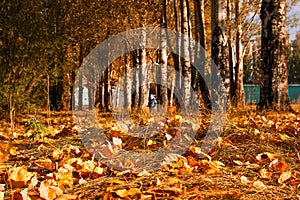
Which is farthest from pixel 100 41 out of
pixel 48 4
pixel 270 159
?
pixel 270 159

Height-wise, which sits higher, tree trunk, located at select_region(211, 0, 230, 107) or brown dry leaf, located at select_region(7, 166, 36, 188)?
tree trunk, located at select_region(211, 0, 230, 107)

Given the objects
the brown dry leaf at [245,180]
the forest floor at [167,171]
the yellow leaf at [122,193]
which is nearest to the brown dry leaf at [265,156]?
the forest floor at [167,171]

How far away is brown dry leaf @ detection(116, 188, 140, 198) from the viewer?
1859 mm

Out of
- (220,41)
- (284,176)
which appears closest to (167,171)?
(284,176)

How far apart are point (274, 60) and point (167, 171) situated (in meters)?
5.31

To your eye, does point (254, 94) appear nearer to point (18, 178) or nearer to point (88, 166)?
point (88, 166)

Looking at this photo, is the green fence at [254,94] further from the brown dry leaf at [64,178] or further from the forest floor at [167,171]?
the brown dry leaf at [64,178]

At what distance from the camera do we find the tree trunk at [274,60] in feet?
22.8

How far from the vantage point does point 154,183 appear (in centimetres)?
214

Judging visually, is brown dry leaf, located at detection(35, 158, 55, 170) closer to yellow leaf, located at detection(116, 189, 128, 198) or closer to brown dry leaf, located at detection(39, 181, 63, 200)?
brown dry leaf, located at detection(39, 181, 63, 200)

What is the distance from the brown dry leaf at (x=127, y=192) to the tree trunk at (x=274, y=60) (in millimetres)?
5534

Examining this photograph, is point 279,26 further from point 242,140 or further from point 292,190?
point 292,190

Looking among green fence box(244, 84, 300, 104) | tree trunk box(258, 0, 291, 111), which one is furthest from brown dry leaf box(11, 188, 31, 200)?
green fence box(244, 84, 300, 104)

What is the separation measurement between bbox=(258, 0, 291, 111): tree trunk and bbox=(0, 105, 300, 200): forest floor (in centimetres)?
334
